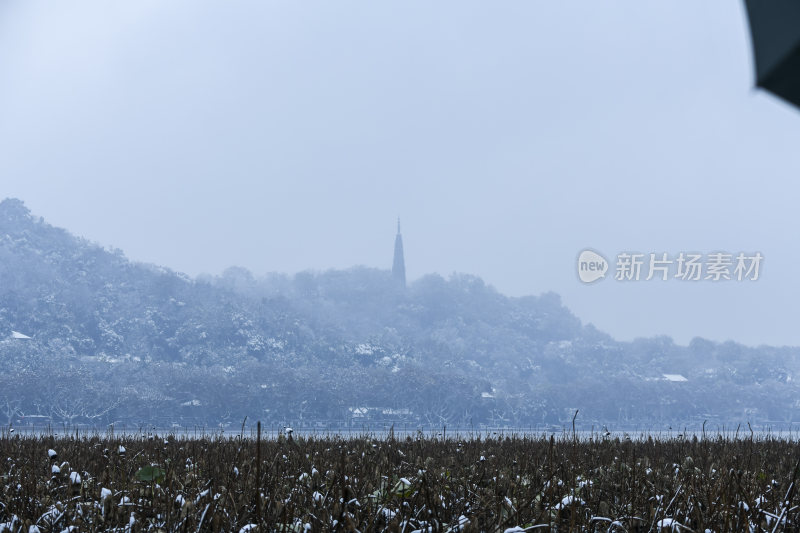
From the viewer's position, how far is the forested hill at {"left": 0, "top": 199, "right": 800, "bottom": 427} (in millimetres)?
115062

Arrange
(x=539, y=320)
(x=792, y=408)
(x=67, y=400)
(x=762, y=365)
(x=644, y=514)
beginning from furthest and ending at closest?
(x=539, y=320) → (x=762, y=365) → (x=792, y=408) → (x=67, y=400) → (x=644, y=514)

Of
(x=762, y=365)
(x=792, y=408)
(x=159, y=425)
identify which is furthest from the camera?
(x=762, y=365)

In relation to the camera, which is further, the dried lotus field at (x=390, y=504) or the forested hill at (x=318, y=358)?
the forested hill at (x=318, y=358)

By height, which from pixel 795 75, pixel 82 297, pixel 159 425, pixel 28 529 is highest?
pixel 82 297

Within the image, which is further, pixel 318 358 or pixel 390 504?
pixel 318 358

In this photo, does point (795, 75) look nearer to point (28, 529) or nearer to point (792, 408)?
point (28, 529)

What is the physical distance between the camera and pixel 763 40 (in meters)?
1.52

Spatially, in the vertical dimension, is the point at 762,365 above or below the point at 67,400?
above

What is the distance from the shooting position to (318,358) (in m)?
146

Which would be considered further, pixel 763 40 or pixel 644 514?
pixel 644 514

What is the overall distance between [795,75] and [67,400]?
4447 inches

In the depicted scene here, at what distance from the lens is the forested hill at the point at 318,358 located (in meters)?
115

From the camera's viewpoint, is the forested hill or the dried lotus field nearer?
the dried lotus field

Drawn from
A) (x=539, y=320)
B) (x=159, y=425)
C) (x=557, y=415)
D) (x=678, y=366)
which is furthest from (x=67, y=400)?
(x=678, y=366)
